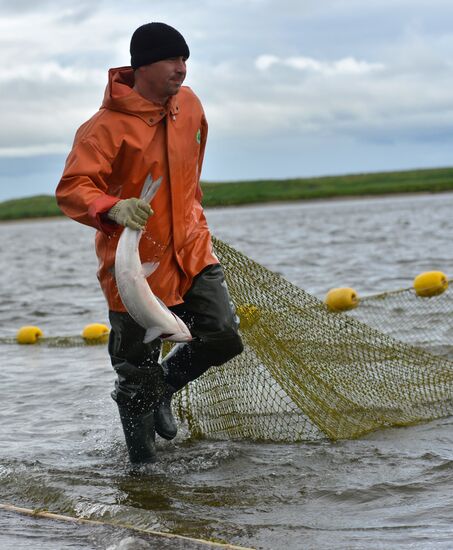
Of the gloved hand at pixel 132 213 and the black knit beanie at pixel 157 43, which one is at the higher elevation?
the black knit beanie at pixel 157 43

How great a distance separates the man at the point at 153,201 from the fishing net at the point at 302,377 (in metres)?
0.63

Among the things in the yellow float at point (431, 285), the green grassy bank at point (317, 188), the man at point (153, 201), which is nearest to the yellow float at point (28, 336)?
the yellow float at point (431, 285)

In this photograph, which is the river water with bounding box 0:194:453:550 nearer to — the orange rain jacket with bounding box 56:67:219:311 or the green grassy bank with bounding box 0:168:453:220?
the orange rain jacket with bounding box 56:67:219:311

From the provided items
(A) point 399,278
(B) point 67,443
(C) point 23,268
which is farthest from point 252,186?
(B) point 67,443

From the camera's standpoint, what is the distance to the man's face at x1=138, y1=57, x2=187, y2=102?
5.14 meters

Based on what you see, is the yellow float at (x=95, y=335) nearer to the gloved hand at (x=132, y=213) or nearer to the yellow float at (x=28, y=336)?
the yellow float at (x=28, y=336)

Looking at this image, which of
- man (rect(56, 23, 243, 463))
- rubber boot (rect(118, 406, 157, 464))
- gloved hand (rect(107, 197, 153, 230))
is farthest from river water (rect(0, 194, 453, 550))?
gloved hand (rect(107, 197, 153, 230))

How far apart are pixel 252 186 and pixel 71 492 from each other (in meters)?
123

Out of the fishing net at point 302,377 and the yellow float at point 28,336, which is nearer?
the fishing net at point 302,377

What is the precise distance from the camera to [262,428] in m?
6.46

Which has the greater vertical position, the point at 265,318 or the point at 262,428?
the point at 265,318

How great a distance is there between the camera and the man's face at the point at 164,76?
514 centimetres

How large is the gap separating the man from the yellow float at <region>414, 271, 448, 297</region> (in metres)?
3.58

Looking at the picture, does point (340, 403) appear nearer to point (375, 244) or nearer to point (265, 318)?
point (265, 318)
